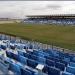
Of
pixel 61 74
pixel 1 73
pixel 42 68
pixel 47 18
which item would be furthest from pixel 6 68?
pixel 47 18

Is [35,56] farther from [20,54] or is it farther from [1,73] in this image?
[1,73]

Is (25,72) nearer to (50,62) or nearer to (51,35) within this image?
(50,62)

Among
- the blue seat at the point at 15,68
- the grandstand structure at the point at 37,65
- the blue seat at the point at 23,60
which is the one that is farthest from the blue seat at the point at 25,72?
the blue seat at the point at 23,60

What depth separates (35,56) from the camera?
21.9 metres

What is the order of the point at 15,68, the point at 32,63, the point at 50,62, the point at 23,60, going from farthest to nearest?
the point at 23,60
the point at 50,62
the point at 32,63
the point at 15,68

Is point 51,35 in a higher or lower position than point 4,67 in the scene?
lower

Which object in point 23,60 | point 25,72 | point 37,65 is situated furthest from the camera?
point 23,60

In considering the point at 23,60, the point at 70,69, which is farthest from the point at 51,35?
the point at 70,69

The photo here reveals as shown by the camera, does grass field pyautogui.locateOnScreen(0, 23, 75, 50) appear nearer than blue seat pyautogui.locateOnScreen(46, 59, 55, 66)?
No

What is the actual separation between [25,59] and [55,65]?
2.61 meters

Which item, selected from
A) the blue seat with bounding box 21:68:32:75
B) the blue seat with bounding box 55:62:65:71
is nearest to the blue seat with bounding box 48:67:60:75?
the blue seat with bounding box 55:62:65:71

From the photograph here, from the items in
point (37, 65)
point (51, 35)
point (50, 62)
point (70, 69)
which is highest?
point (70, 69)

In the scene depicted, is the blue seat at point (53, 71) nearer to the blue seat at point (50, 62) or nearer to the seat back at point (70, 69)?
the seat back at point (70, 69)

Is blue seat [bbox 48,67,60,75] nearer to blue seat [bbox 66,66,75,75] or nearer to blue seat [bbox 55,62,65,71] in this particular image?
blue seat [bbox 66,66,75,75]
